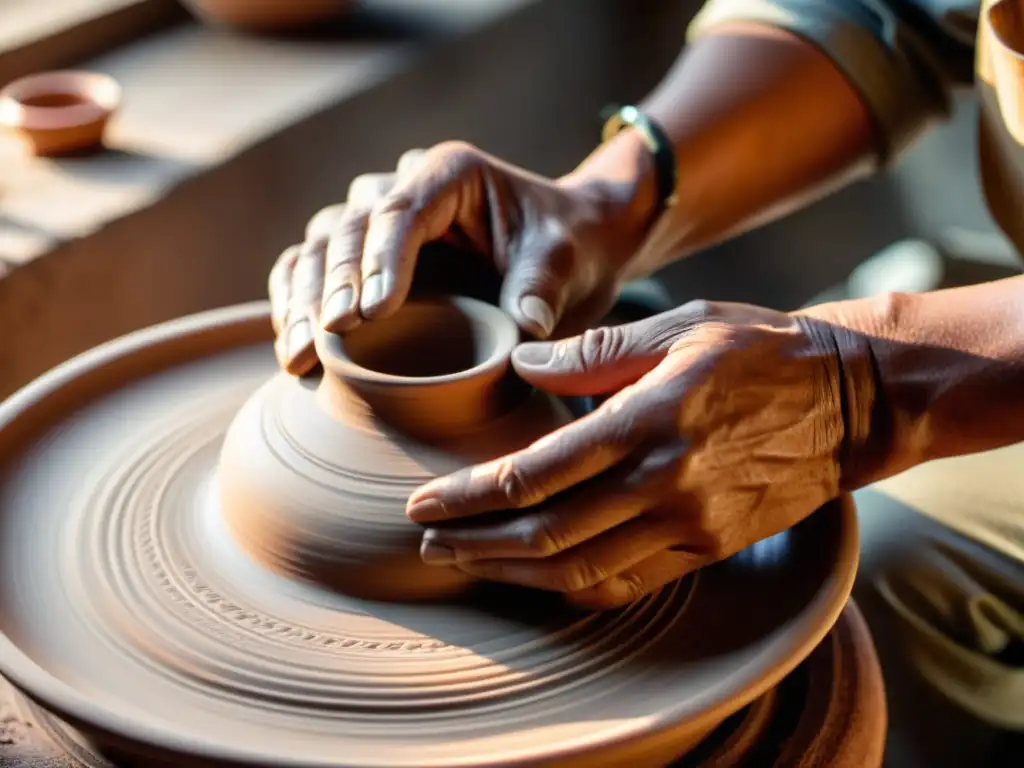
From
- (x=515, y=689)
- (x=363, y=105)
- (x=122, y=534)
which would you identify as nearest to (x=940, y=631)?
(x=515, y=689)

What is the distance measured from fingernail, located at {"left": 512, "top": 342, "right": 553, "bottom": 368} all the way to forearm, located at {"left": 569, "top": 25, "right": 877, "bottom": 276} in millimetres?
513

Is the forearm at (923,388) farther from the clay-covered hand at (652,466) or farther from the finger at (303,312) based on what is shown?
the finger at (303,312)

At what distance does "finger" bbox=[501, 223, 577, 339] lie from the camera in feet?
3.53

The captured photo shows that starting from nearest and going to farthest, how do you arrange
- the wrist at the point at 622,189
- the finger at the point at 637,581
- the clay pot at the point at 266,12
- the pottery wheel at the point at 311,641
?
1. the pottery wheel at the point at 311,641
2. the finger at the point at 637,581
3. the wrist at the point at 622,189
4. the clay pot at the point at 266,12

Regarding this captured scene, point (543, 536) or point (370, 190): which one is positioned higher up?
point (370, 190)

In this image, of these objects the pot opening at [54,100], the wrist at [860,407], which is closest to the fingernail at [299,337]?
the wrist at [860,407]

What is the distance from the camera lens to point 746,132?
5.12 feet

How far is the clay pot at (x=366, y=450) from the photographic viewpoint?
37.9 inches

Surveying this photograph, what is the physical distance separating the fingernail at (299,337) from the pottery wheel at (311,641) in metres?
0.16

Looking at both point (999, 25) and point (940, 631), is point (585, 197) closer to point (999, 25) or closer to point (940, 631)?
point (999, 25)

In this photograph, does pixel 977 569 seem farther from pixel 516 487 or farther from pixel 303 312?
pixel 303 312

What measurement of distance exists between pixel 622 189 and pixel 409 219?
0.36 metres

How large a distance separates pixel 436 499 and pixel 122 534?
12.5 inches

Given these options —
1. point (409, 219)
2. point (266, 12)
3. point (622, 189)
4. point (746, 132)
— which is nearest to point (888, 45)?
point (746, 132)
